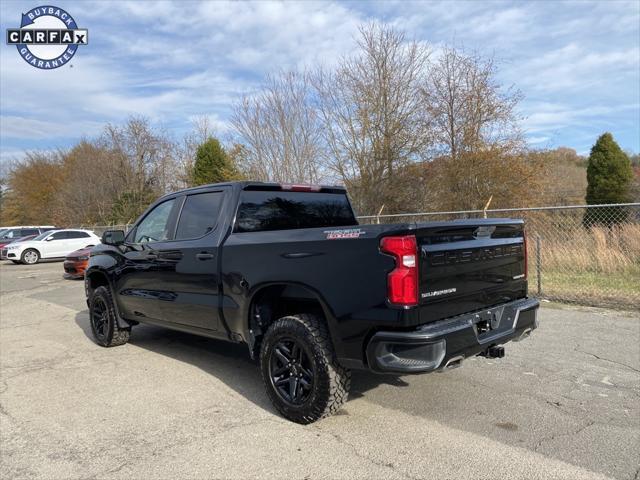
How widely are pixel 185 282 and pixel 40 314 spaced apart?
5.80 meters

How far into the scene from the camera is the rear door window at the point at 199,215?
4.64 m

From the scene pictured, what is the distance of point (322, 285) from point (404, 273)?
65 cm

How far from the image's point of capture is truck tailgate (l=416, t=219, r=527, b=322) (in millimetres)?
3220

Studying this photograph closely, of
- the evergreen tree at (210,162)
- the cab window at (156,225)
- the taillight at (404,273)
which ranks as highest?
the evergreen tree at (210,162)

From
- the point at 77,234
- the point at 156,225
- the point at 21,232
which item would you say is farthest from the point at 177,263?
the point at 21,232

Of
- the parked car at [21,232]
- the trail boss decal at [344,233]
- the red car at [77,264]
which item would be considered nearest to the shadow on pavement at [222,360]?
the trail boss decal at [344,233]

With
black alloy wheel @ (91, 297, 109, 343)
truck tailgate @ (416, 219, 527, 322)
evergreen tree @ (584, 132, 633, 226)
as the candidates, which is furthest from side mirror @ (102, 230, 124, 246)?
evergreen tree @ (584, 132, 633, 226)

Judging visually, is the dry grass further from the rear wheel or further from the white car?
the rear wheel

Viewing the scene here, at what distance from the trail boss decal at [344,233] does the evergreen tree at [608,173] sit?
74.1 feet

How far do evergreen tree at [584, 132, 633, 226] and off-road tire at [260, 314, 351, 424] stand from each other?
22532 mm

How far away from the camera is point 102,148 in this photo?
34.3m

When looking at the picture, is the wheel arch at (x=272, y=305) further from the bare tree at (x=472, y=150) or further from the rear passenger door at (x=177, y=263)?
the bare tree at (x=472, y=150)

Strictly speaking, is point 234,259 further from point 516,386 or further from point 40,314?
point 40,314

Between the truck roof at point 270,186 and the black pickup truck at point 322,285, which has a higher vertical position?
the truck roof at point 270,186
